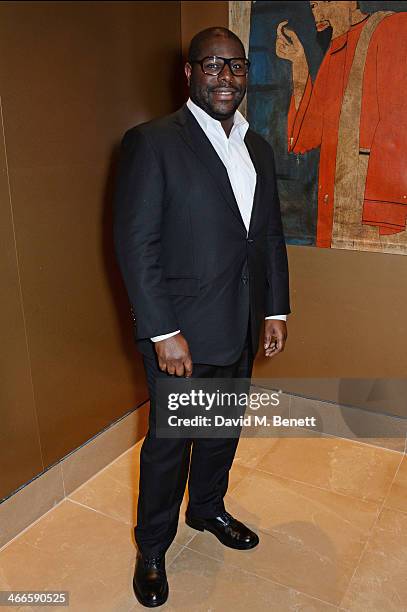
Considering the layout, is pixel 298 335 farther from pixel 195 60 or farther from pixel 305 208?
pixel 195 60

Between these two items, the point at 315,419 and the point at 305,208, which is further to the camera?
the point at 315,419

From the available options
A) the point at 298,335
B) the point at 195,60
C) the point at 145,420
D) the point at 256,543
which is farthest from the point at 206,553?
the point at 195,60

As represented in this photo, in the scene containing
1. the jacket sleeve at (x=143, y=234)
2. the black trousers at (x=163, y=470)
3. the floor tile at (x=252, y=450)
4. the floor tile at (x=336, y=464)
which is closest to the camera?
the jacket sleeve at (x=143, y=234)

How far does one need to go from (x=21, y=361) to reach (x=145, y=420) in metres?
0.78

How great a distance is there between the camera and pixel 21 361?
1.74 metres

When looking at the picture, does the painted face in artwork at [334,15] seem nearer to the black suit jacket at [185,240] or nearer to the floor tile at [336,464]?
the black suit jacket at [185,240]

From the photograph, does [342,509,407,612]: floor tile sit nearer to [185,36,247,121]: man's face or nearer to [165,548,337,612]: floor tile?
[165,548,337,612]: floor tile

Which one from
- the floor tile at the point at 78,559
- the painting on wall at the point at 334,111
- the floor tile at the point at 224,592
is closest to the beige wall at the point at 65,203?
the floor tile at the point at 78,559

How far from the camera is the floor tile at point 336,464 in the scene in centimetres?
206

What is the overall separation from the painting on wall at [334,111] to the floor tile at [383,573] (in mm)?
973

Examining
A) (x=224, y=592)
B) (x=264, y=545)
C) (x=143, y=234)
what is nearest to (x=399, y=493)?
(x=264, y=545)

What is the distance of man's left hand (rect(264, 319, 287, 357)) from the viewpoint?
1724 millimetres

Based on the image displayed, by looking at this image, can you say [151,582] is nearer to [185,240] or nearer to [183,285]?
[183,285]

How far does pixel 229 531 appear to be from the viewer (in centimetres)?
179
